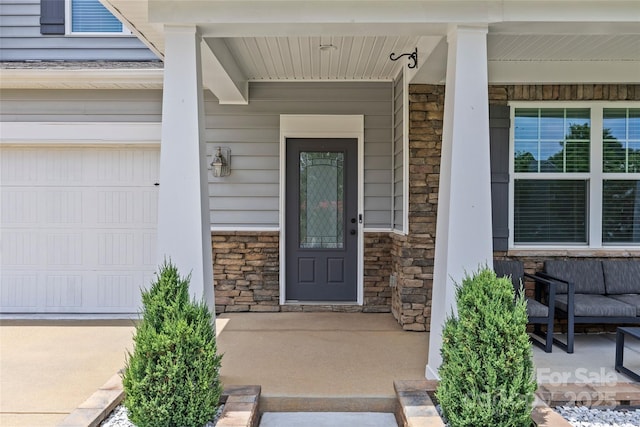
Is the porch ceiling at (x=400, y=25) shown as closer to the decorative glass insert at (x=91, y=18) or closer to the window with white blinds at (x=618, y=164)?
the window with white blinds at (x=618, y=164)

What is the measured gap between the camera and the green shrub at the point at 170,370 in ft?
7.93

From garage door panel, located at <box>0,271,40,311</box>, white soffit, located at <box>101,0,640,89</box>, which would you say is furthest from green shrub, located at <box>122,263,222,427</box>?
garage door panel, located at <box>0,271,40,311</box>

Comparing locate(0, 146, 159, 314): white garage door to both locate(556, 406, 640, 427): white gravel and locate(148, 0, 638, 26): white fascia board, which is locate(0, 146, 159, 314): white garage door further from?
locate(556, 406, 640, 427): white gravel

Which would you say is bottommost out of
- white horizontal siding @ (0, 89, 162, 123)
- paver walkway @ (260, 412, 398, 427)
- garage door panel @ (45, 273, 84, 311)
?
paver walkway @ (260, 412, 398, 427)

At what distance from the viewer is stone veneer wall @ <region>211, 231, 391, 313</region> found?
534 centimetres

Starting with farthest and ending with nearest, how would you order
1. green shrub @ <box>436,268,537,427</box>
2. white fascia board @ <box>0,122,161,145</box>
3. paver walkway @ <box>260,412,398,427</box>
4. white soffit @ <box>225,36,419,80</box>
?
white fascia board @ <box>0,122,161,145</box> < white soffit @ <box>225,36,419,80</box> < paver walkway @ <box>260,412,398,427</box> < green shrub @ <box>436,268,537,427</box>

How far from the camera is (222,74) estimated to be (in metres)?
4.26

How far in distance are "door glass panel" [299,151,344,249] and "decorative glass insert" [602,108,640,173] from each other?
2808mm

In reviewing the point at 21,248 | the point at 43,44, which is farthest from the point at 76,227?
the point at 43,44

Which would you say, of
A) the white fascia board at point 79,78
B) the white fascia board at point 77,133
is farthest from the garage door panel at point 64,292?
the white fascia board at point 79,78

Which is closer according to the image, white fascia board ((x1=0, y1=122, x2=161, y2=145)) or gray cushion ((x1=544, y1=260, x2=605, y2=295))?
gray cushion ((x1=544, y1=260, x2=605, y2=295))

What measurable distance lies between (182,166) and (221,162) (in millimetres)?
2283

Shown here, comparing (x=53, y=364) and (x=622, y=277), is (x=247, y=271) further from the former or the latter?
(x=622, y=277)

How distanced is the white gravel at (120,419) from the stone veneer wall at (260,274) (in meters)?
2.58
